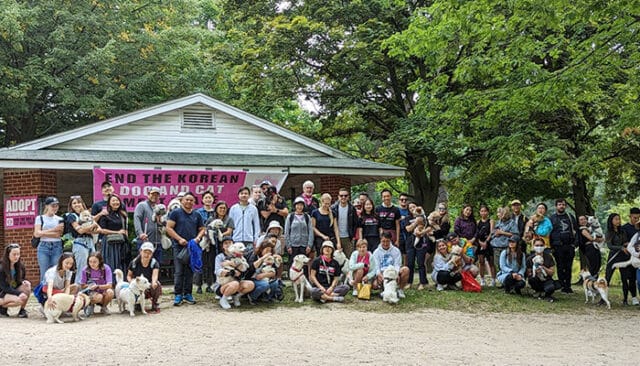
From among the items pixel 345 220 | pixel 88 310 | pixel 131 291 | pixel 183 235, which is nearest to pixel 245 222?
pixel 183 235

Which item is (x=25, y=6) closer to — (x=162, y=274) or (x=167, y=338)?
(x=162, y=274)

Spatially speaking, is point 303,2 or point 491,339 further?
point 303,2

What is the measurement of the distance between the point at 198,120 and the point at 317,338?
8.31 m

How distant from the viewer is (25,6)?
20.9m

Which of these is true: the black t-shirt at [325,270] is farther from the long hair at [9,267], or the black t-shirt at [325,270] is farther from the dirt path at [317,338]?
the long hair at [9,267]

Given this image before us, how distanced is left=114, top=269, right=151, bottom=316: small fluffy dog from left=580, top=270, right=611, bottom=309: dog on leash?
748cm

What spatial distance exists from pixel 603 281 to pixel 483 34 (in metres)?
4.78

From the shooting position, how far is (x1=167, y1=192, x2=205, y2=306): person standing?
369 inches

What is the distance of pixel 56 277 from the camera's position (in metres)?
8.28

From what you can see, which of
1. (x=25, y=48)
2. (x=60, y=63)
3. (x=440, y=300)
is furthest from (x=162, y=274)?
(x=25, y=48)

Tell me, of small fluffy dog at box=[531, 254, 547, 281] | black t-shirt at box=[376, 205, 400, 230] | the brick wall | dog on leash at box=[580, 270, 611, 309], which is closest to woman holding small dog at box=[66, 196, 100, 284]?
the brick wall

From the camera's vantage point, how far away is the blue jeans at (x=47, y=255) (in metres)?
9.03

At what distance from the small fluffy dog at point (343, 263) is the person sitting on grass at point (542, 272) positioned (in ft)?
10.9

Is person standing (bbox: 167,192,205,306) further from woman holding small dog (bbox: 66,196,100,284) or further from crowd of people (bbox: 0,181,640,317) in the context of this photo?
woman holding small dog (bbox: 66,196,100,284)
